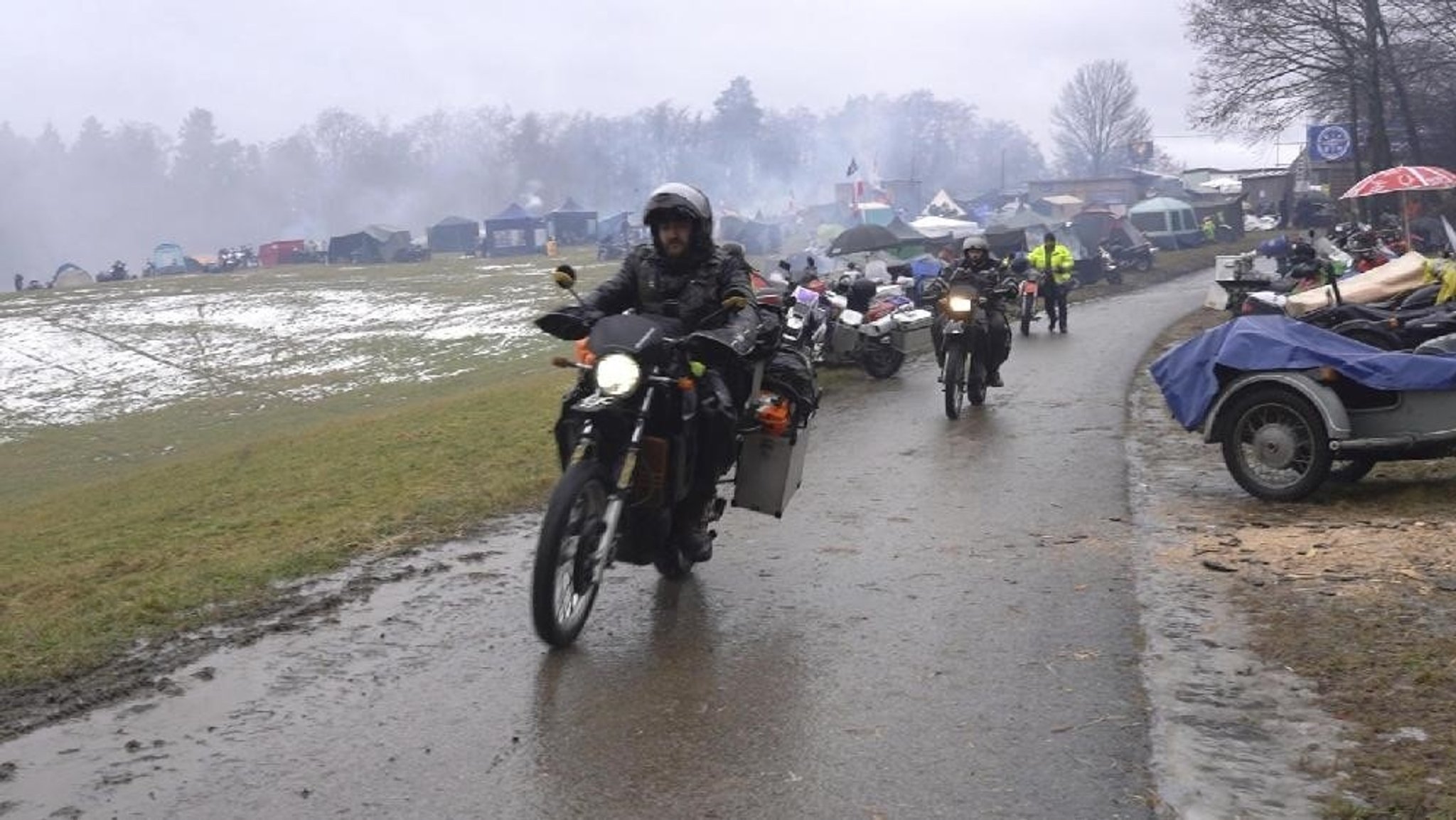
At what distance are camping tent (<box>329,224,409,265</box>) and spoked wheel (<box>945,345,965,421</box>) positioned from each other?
7415cm

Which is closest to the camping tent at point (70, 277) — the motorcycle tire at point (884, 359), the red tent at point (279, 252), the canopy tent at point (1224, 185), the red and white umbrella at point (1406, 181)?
the red tent at point (279, 252)

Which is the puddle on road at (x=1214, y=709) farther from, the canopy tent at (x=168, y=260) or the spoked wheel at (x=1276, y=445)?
the canopy tent at (x=168, y=260)

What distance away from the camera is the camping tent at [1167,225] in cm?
5956

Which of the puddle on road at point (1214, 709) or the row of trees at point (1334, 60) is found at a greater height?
the row of trees at point (1334, 60)

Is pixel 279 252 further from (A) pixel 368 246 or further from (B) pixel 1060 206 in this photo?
(B) pixel 1060 206

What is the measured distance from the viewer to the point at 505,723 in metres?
5.16

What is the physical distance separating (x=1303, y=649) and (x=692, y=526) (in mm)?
2856

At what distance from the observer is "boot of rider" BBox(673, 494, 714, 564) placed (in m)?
6.96

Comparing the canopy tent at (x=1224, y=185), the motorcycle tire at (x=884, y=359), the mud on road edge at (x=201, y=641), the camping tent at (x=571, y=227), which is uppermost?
the canopy tent at (x=1224, y=185)

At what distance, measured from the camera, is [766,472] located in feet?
24.4

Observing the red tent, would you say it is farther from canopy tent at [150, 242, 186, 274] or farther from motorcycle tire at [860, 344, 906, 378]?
motorcycle tire at [860, 344, 906, 378]

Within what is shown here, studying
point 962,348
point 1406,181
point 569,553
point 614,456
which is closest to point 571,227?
point 1406,181

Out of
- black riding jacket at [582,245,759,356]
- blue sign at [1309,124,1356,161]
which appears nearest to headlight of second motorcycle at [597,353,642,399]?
black riding jacket at [582,245,759,356]

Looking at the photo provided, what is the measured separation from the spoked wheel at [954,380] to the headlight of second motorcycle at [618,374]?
26.8 feet
